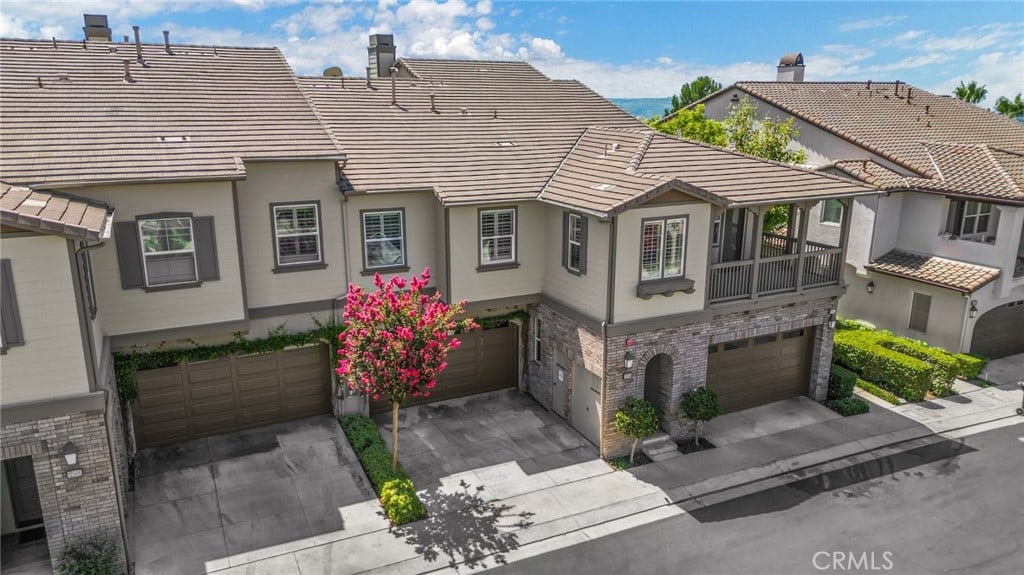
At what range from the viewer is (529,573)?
12125mm

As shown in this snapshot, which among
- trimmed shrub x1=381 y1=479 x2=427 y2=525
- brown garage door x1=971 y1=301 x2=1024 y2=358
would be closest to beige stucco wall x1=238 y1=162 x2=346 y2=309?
trimmed shrub x1=381 y1=479 x2=427 y2=525

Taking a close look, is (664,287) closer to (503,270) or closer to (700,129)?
(503,270)

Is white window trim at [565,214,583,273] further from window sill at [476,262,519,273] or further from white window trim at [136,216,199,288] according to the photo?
white window trim at [136,216,199,288]

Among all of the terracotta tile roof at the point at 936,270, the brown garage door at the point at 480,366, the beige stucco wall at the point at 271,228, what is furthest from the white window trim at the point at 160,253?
the terracotta tile roof at the point at 936,270

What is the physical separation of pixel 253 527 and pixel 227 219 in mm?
6075

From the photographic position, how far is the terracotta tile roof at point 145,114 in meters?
13.0

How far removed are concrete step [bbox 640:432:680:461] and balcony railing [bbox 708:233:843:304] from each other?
350cm

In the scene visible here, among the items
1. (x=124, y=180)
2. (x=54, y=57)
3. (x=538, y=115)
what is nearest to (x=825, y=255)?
(x=538, y=115)

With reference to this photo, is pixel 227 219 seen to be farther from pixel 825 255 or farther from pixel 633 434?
pixel 825 255

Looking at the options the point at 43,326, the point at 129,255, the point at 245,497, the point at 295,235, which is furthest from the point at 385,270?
the point at 43,326

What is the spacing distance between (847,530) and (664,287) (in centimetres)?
601

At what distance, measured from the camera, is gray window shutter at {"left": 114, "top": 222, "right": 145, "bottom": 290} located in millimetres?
13188

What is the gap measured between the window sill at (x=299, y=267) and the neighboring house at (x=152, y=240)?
0.12 ft

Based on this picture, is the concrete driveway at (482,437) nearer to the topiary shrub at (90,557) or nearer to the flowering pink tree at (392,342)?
the flowering pink tree at (392,342)
